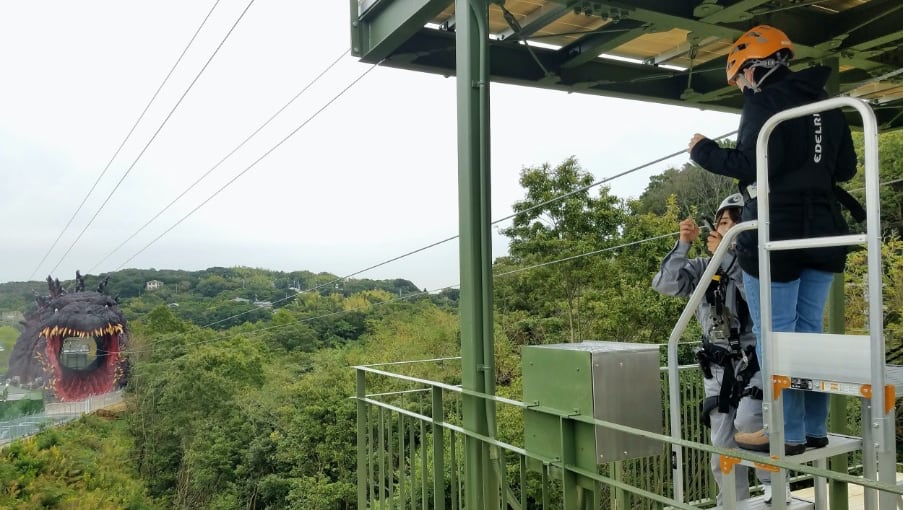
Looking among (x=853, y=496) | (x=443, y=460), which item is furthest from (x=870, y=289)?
(x=853, y=496)

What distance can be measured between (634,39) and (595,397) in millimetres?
2814

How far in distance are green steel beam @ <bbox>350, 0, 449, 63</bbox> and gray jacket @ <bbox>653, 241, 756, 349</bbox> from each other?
6.01 feet

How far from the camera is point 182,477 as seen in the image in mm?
37031

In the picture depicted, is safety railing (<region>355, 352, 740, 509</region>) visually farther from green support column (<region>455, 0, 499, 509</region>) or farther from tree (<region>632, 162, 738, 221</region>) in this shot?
tree (<region>632, 162, 738, 221</region>)

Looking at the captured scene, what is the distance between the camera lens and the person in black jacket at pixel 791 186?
2.12 m

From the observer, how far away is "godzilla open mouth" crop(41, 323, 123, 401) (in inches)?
1465

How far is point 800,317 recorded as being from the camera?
89.0 inches

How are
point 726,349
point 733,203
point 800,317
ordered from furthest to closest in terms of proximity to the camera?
point 733,203 → point 726,349 → point 800,317

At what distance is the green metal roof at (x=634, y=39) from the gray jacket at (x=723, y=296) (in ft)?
4.71

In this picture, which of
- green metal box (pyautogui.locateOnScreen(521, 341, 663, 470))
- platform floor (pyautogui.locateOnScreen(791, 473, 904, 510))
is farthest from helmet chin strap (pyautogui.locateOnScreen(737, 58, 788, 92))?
platform floor (pyautogui.locateOnScreen(791, 473, 904, 510))

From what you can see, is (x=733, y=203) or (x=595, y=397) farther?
(x=733, y=203)

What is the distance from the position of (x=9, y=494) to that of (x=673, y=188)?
29828 mm

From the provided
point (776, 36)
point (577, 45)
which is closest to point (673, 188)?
point (577, 45)

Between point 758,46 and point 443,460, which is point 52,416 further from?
point 758,46
